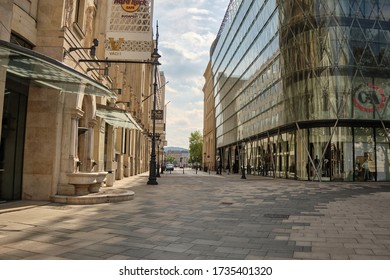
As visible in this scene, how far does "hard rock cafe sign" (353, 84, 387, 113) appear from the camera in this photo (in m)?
28.6

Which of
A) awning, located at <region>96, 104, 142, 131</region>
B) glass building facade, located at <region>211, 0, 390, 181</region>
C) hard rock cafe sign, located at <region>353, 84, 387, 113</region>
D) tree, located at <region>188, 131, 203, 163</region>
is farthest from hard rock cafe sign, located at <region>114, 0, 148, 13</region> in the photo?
tree, located at <region>188, 131, 203, 163</region>

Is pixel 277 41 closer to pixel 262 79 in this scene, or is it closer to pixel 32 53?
pixel 262 79

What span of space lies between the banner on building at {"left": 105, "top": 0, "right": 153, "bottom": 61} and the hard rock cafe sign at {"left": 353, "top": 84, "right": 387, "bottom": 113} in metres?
21.3

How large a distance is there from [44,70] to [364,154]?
2748 cm

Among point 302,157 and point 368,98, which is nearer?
point 368,98

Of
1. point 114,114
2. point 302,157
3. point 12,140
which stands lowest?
point 12,140

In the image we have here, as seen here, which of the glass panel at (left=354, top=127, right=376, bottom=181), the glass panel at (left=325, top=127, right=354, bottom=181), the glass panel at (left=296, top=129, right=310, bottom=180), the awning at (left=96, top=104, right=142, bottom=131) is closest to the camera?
the awning at (left=96, top=104, right=142, bottom=131)

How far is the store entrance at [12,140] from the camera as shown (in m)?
10.9

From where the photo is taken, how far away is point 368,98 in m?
28.8

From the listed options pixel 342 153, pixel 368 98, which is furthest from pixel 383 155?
pixel 368 98

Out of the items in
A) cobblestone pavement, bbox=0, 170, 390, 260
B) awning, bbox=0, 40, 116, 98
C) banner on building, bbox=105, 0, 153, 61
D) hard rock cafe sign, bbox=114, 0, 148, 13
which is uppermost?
hard rock cafe sign, bbox=114, 0, 148, 13

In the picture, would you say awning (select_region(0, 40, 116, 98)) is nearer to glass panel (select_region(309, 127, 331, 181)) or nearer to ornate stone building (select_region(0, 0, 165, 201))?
ornate stone building (select_region(0, 0, 165, 201))

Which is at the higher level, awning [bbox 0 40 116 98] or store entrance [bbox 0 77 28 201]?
awning [bbox 0 40 116 98]

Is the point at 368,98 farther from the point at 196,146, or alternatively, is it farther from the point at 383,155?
the point at 196,146
